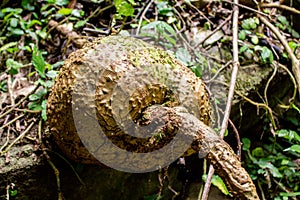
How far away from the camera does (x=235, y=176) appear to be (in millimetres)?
969

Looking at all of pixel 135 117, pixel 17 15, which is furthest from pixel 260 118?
pixel 17 15

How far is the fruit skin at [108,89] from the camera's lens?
1.03m

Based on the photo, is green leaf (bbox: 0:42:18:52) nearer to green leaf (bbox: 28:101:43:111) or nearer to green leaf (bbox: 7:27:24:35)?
green leaf (bbox: 7:27:24:35)

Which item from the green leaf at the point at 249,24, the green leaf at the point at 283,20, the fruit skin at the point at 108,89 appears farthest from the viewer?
the green leaf at the point at 283,20

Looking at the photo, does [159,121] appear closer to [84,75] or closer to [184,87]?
[184,87]

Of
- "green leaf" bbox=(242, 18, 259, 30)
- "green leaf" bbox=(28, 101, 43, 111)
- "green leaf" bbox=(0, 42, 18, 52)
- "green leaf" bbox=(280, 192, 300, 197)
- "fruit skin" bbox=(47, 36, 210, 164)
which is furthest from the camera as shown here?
"green leaf" bbox=(242, 18, 259, 30)

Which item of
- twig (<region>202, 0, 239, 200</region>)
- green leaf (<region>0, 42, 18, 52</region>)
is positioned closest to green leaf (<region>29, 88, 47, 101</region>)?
green leaf (<region>0, 42, 18, 52</region>)

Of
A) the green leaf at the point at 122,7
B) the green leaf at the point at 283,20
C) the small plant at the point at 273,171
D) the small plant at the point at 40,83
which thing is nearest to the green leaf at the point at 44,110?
the small plant at the point at 40,83

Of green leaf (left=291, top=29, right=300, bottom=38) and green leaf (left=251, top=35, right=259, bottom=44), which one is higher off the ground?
green leaf (left=251, top=35, right=259, bottom=44)

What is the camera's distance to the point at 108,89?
103 cm

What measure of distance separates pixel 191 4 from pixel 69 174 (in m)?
1.06

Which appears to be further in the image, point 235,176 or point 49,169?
point 49,169

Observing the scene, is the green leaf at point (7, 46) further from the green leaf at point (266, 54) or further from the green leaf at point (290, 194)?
the green leaf at point (290, 194)

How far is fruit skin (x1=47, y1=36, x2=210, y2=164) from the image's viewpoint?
1034 millimetres
